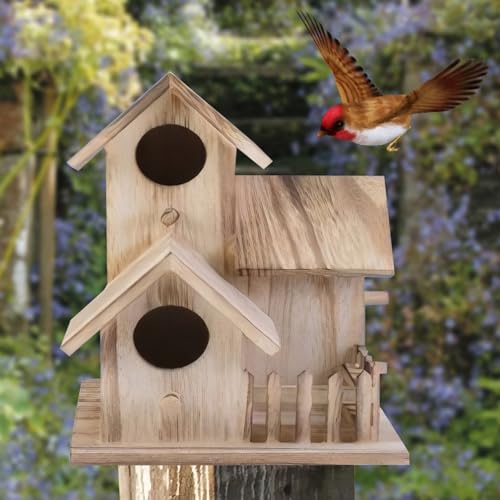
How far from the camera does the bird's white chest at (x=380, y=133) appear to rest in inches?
43.7

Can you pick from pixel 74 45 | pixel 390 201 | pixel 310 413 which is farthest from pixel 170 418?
pixel 390 201

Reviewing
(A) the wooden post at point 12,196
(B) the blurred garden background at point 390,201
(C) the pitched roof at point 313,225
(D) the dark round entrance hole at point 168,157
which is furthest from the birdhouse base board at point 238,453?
(A) the wooden post at point 12,196

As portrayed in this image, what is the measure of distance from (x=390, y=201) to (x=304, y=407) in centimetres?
291

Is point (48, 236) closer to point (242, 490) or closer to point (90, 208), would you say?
point (90, 208)

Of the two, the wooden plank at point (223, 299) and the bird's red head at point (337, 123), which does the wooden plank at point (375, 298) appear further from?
the bird's red head at point (337, 123)

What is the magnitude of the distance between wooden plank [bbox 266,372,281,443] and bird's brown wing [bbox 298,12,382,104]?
40 cm

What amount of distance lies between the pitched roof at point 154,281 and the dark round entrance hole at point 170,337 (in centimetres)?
5

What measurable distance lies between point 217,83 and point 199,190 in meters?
3.12

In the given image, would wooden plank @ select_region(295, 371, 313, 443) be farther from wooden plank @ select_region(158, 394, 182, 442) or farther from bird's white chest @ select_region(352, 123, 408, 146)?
bird's white chest @ select_region(352, 123, 408, 146)

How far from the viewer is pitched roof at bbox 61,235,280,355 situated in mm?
1327

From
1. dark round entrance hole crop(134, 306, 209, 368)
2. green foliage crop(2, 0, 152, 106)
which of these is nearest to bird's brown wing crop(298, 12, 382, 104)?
dark round entrance hole crop(134, 306, 209, 368)

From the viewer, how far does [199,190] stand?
1427 mm

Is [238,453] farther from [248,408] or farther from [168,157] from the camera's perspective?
[168,157]

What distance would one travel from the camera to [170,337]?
1387mm
